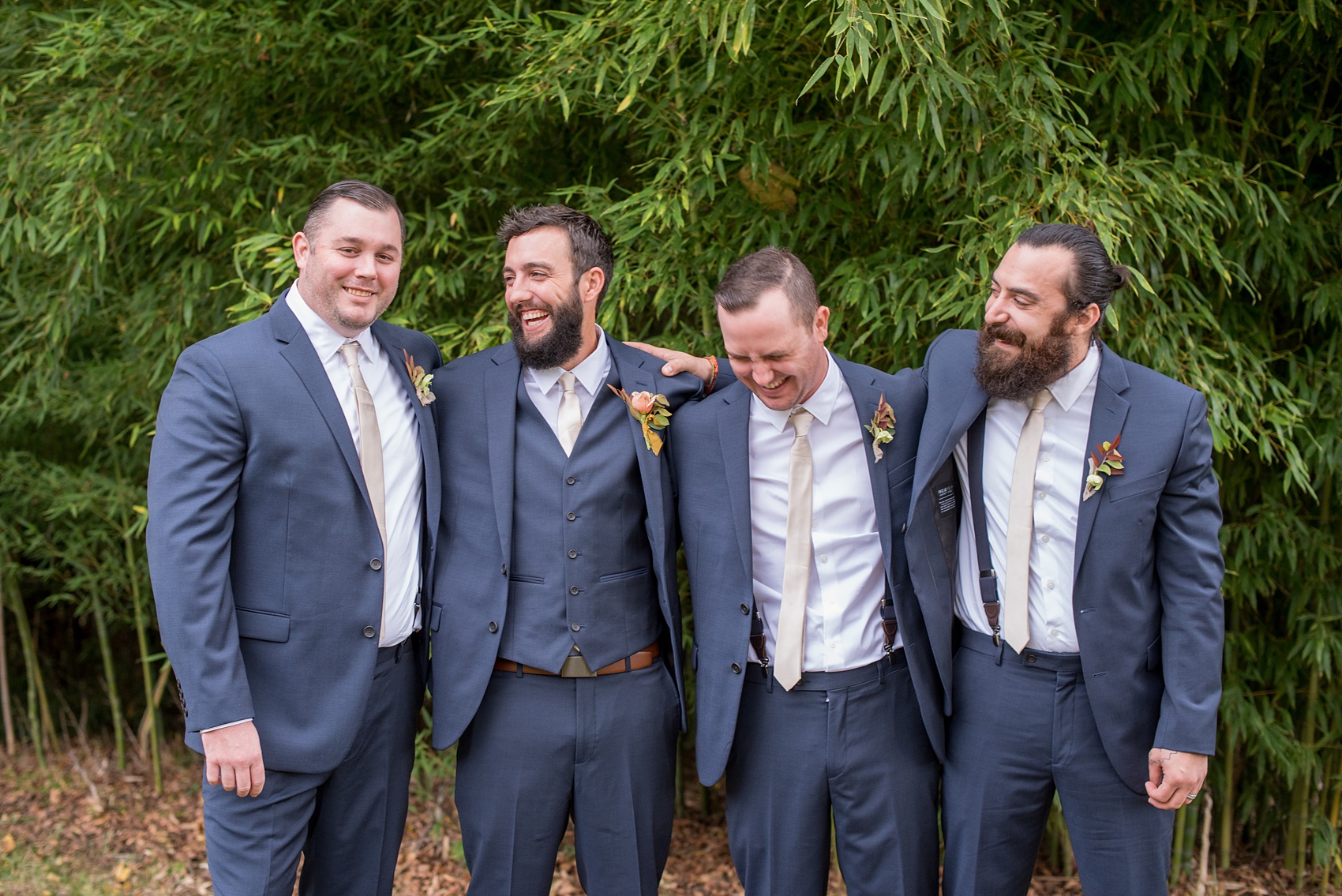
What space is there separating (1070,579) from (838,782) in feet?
2.07

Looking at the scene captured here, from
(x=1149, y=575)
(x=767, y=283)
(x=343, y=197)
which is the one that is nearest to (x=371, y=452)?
(x=343, y=197)

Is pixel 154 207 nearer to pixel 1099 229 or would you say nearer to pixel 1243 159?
pixel 1099 229

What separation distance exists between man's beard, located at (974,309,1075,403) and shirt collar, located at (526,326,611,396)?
815 mm

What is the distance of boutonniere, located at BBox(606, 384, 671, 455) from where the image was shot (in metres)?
2.26

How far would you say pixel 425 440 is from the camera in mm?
2219

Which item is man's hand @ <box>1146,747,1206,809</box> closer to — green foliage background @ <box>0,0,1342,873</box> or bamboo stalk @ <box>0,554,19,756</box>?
green foliage background @ <box>0,0,1342,873</box>

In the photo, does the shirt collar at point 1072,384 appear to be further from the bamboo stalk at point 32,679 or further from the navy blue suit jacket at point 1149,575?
the bamboo stalk at point 32,679

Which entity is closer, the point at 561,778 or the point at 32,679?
the point at 561,778

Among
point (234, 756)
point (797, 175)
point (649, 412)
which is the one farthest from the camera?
point (797, 175)

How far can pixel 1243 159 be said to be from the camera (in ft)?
9.13

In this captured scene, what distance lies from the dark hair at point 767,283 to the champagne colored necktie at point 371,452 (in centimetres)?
75

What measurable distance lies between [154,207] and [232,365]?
1.48 meters

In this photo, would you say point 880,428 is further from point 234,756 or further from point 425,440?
point 234,756

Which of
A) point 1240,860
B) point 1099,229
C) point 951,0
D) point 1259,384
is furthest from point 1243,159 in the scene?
point 1240,860
